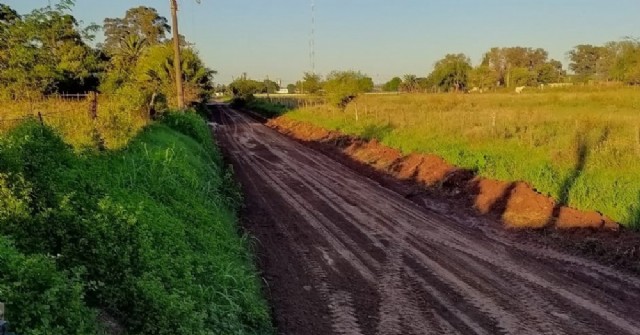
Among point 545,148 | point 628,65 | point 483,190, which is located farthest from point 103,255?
point 628,65

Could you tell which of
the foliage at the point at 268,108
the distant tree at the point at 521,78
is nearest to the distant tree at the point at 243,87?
the foliage at the point at 268,108

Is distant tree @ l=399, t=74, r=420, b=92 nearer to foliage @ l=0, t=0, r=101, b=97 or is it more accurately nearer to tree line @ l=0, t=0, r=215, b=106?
tree line @ l=0, t=0, r=215, b=106

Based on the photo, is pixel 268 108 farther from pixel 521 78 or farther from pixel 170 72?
pixel 521 78

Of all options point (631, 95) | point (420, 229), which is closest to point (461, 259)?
point (420, 229)

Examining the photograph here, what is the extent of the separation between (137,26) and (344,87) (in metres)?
58.2

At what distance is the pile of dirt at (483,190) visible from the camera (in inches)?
495

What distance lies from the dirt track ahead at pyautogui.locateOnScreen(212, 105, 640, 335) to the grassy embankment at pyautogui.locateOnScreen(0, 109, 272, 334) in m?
1.12

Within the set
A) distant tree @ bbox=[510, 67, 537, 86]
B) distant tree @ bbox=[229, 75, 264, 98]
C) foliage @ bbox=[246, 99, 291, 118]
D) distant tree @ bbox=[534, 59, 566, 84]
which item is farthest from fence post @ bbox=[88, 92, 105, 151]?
distant tree @ bbox=[534, 59, 566, 84]

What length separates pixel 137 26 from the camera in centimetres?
9162

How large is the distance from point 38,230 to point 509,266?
25.1 ft

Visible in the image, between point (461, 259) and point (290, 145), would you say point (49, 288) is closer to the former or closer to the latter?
point (461, 259)

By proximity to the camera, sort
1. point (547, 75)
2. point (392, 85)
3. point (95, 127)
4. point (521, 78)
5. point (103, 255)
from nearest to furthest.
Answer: point (103, 255), point (95, 127), point (521, 78), point (547, 75), point (392, 85)

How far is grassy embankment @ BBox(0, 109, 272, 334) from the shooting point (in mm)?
4195

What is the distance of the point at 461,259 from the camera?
10.1 meters
